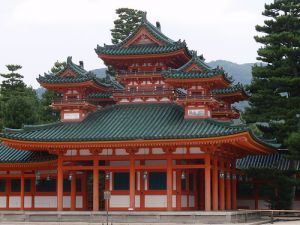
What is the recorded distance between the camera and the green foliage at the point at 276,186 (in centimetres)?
4432

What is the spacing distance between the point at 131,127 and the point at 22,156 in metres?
8.72

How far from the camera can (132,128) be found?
38.8m

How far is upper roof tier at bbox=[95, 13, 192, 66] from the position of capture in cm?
4209

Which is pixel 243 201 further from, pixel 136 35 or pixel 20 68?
pixel 20 68

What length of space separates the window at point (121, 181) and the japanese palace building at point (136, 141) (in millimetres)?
64

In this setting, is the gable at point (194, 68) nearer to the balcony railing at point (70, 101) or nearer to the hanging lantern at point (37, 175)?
the balcony railing at point (70, 101)

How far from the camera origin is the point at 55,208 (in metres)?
42.1

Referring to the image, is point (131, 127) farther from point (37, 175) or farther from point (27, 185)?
point (27, 185)

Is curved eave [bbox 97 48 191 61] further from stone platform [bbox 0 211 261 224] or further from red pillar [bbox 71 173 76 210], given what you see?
stone platform [bbox 0 211 261 224]

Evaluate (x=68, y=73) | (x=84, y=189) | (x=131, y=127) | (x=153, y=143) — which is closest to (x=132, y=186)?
(x=153, y=143)

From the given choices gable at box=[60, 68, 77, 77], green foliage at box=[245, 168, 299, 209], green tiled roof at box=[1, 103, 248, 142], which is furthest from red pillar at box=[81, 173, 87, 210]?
green foliage at box=[245, 168, 299, 209]

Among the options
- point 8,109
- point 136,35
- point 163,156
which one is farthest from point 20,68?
point 163,156

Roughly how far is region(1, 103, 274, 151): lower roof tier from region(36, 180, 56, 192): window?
13.3 ft

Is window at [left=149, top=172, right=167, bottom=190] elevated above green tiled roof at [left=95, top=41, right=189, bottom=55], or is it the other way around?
green tiled roof at [left=95, top=41, right=189, bottom=55]
